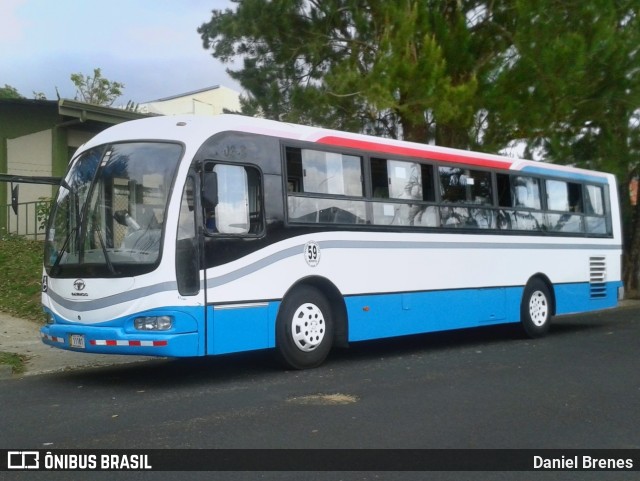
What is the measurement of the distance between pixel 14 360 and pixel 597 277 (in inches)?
409

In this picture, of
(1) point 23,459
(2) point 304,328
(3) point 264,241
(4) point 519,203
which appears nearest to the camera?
(1) point 23,459

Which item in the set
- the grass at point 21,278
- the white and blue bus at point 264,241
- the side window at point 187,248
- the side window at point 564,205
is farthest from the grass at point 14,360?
the side window at point 564,205

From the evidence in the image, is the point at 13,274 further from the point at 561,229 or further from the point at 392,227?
the point at 561,229

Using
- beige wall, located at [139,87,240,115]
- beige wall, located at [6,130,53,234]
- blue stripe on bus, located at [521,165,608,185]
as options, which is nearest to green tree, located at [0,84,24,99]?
beige wall, located at [139,87,240,115]

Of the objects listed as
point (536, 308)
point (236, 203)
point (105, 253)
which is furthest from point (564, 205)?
point (105, 253)

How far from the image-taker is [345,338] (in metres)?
11.0

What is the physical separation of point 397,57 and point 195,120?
6231mm

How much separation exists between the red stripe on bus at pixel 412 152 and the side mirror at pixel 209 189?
204 cm

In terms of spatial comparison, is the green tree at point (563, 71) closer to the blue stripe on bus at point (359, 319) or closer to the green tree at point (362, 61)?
the green tree at point (362, 61)

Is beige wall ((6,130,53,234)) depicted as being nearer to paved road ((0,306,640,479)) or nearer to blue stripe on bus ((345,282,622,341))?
paved road ((0,306,640,479))

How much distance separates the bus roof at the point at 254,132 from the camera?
9.75 m

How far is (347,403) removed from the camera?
27.4 ft

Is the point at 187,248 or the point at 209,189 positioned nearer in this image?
the point at 187,248

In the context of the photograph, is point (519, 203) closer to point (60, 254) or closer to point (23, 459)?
point (60, 254)
